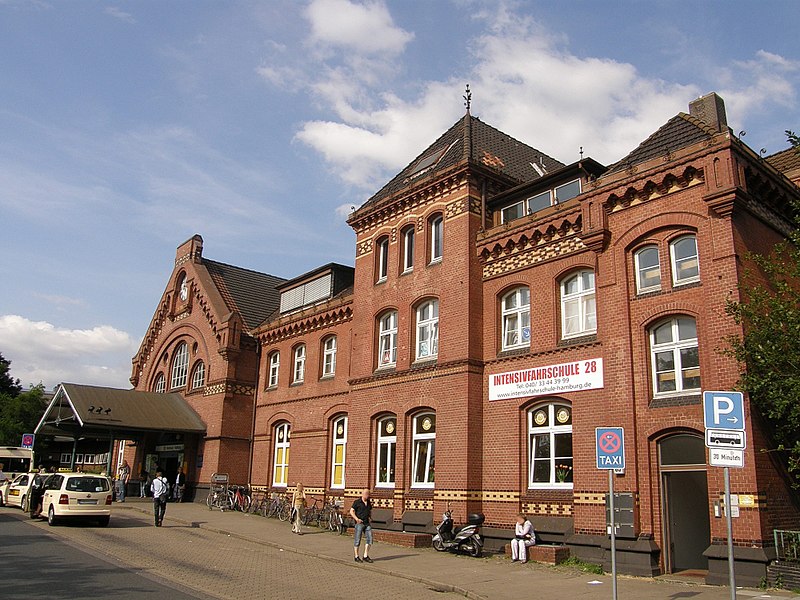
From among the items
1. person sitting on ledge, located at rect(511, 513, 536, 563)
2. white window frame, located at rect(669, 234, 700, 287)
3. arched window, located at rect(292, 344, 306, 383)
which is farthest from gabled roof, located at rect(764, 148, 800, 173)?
arched window, located at rect(292, 344, 306, 383)

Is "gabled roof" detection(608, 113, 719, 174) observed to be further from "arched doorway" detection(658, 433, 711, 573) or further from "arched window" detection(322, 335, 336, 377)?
"arched window" detection(322, 335, 336, 377)

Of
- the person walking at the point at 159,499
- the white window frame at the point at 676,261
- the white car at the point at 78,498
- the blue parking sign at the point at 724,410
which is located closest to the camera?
the blue parking sign at the point at 724,410

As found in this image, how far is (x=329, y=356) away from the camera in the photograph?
28125 mm

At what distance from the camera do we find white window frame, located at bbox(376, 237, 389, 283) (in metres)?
24.5

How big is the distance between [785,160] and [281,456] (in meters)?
21.2

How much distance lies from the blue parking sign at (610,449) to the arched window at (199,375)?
2570cm

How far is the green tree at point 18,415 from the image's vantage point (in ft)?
171

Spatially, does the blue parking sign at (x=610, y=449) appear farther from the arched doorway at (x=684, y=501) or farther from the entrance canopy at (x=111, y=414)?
the entrance canopy at (x=111, y=414)

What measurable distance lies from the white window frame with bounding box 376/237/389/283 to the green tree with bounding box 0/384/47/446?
40.2 metres

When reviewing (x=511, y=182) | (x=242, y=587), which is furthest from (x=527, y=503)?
(x=511, y=182)

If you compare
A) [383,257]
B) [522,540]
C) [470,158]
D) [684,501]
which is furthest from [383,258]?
[684,501]

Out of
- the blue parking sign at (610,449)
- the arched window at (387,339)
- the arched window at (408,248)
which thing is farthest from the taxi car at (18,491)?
the blue parking sign at (610,449)

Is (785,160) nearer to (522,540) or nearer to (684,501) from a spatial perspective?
(684,501)

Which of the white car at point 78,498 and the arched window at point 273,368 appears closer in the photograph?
the white car at point 78,498
